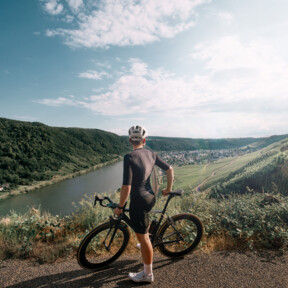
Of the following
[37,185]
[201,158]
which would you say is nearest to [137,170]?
[201,158]

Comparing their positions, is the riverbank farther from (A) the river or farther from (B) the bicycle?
(B) the bicycle

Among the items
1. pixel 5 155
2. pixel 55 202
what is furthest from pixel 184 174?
pixel 5 155

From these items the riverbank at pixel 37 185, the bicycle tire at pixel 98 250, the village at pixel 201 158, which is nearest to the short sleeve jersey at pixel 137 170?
the bicycle tire at pixel 98 250

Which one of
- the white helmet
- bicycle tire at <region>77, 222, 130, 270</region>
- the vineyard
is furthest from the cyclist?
the vineyard

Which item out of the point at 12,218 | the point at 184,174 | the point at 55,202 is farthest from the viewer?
the point at 55,202

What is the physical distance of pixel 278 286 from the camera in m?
2.48

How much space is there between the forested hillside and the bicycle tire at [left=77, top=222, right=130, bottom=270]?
4181 inches

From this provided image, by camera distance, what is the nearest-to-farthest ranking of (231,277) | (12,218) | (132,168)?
(132,168) < (231,277) < (12,218)

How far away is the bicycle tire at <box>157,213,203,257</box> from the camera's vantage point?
3137 millimetres

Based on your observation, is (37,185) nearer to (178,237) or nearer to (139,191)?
(178,237)

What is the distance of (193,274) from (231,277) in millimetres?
522

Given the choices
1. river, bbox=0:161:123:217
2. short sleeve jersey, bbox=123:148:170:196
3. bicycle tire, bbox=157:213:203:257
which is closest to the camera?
short sleeve jersey, bbox=123:148:170:196

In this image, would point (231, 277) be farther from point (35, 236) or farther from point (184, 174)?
point (184, 174)

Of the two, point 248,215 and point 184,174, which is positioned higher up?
point 248,215
